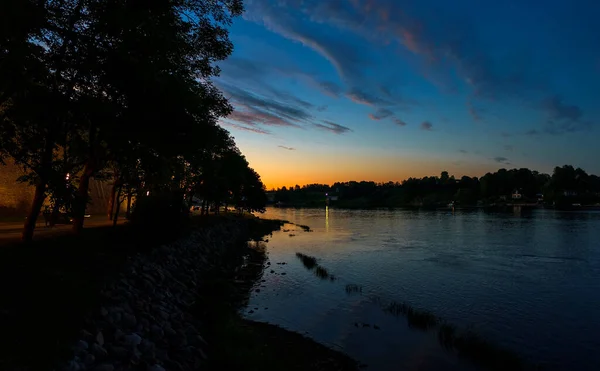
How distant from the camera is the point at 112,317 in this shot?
9695 millimetres

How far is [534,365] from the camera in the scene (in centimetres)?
1347

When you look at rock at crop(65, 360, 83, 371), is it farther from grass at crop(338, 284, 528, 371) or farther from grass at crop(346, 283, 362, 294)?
grass at crop(346, 283, 362, 294)

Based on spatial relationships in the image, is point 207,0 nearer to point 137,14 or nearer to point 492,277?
point 137,14

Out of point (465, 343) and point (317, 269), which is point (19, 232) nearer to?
point (317, 269)

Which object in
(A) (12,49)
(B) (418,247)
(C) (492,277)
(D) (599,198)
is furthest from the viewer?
(D) (599,198)

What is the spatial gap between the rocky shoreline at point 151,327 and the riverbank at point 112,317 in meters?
0.03

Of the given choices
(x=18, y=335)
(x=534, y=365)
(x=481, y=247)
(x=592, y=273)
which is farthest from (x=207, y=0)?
(x=481, y=247)

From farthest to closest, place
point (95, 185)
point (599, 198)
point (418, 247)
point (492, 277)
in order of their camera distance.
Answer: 1. point (599, 198)
2. point (418, 247)
3. point (95, 185)
4. point (492, 277)

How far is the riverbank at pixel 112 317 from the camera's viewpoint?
7.42 meters

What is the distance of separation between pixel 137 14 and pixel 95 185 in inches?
1456

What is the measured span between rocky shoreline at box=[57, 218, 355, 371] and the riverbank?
0.03 meters

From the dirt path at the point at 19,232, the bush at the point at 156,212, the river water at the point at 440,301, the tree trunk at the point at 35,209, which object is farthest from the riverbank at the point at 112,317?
the bush at the point at 156,212

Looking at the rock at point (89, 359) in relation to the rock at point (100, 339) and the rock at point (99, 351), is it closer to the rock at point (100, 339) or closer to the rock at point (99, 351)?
the rock at point (99, 351)

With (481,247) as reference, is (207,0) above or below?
above
